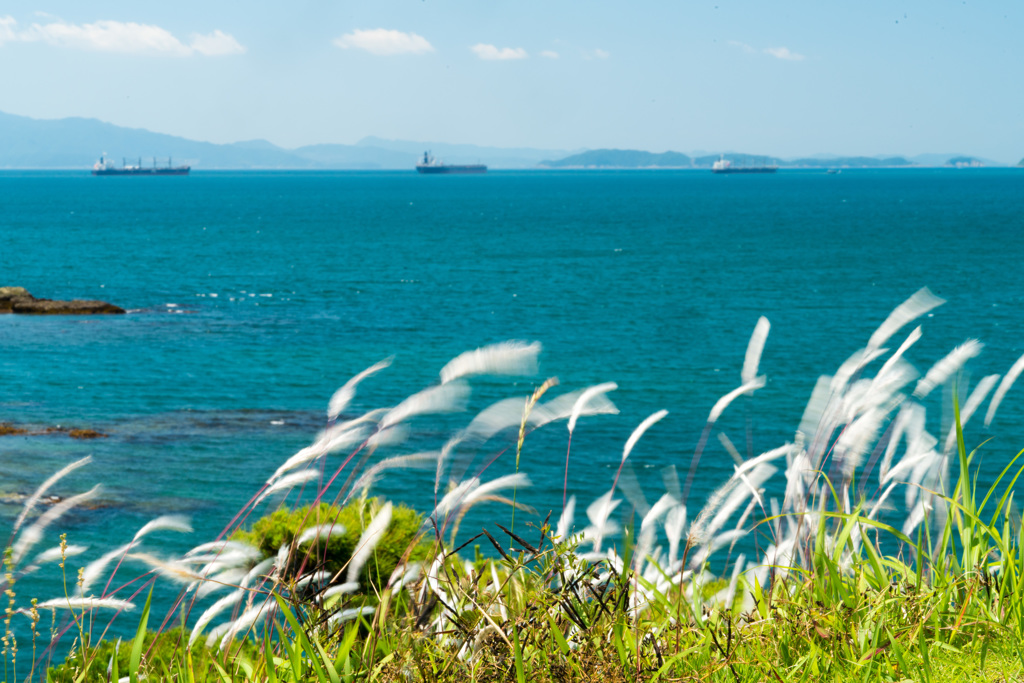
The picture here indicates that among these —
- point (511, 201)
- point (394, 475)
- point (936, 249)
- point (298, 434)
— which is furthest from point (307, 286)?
point (511, 201)

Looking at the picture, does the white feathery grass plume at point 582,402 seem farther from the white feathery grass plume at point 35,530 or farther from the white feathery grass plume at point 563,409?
the white feathery grass plume at point 35,530

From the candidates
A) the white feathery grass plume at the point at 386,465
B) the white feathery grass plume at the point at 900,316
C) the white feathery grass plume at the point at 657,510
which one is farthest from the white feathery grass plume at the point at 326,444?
the white feathery grass plume at the point at 900,316

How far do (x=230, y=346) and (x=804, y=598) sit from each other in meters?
38.8

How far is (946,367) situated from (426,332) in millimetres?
40362

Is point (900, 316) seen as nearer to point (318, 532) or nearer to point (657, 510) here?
point (657, 510)

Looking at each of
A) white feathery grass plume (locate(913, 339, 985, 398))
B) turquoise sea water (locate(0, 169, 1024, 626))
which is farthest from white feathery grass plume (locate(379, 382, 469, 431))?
white feathery grass plume (locate(913, 339, 985, 398))

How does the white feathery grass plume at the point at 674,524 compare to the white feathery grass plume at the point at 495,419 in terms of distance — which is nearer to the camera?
the white feathery grass plume at the point at 495,419

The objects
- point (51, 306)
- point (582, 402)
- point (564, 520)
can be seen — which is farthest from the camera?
point (51, 306)

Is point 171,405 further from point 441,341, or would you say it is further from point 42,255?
point 42,255

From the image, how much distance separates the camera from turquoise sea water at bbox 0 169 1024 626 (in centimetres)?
2430

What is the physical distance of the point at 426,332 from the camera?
4416 centimetres

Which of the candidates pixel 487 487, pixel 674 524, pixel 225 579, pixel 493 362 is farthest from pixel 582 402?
pixel 225 579

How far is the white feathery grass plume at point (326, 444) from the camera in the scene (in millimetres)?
3133

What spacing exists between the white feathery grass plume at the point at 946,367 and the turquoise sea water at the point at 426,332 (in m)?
1.00
